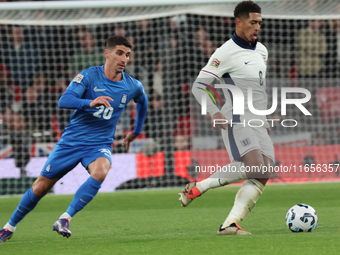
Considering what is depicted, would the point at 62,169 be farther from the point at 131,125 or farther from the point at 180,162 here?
the point at 131,125

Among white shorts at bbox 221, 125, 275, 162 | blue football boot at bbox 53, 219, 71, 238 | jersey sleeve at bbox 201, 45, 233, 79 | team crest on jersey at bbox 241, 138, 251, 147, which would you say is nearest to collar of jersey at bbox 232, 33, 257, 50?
jersey sleeve at bbox 201, 45, 233, 79

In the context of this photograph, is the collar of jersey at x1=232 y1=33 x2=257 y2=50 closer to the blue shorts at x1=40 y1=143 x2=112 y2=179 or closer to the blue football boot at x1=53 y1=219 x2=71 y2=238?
the blue shorts at x1=40 y1=143 x2=112 y2=179

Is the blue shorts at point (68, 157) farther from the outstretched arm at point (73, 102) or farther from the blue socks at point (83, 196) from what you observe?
the outstretched arm at point (73, 102)

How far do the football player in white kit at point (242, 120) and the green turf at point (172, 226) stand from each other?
328mm

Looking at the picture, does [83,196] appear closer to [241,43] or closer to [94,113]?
[94,113]

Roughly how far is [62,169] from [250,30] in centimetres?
213

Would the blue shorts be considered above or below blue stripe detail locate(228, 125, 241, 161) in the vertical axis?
below

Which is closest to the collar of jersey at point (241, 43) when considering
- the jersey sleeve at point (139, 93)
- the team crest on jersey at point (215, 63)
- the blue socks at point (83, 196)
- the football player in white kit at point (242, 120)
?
the football player in white kit at point (242, 120)

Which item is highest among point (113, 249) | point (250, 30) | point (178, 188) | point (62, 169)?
point (250, 30)

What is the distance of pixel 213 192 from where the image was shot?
830cm

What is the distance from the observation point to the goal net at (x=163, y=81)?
30.3 ft

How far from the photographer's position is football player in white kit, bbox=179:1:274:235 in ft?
13.9

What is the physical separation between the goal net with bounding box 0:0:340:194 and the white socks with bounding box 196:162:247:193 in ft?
15.4

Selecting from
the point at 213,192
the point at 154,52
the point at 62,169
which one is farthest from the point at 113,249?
the point at 154,52
